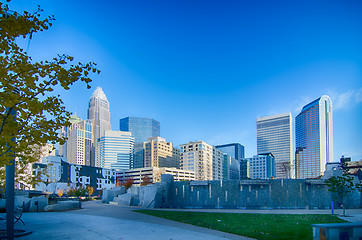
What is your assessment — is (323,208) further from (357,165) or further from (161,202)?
(357,165)

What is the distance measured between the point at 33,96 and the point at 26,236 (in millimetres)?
7854

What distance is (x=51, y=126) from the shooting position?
7344mm

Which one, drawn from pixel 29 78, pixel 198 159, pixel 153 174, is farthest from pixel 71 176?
pixel 29 78

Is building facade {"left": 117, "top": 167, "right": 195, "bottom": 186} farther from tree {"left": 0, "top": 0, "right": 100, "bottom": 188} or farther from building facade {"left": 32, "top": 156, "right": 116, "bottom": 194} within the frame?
tree {"left": 0, "top": 0, "right": 100, "bottom": 188}

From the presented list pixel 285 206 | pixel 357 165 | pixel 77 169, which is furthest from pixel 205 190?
pixel 77 169

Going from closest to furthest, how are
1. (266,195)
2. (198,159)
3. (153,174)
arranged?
(266,195), (153,174), (198,159)

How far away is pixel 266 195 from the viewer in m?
29.2

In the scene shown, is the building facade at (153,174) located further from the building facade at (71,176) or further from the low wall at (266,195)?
the low wall at (266,195)

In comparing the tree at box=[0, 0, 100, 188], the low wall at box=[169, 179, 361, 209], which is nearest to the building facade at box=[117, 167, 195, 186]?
the low wall at box=[169, 179, 361, 209]

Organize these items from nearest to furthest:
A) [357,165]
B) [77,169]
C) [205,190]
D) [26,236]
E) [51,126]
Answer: [51,126], [26,236], [205,190], [357,165], [77,169]

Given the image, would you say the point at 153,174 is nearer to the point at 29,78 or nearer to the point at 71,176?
the point at 71,176

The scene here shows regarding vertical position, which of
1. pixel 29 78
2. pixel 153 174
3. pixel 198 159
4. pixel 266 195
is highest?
pixel 29 78

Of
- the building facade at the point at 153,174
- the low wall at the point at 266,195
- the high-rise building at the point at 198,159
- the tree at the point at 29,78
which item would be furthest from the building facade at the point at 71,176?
the tree at the point at 29,78

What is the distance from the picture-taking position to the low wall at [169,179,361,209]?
28.7 m
